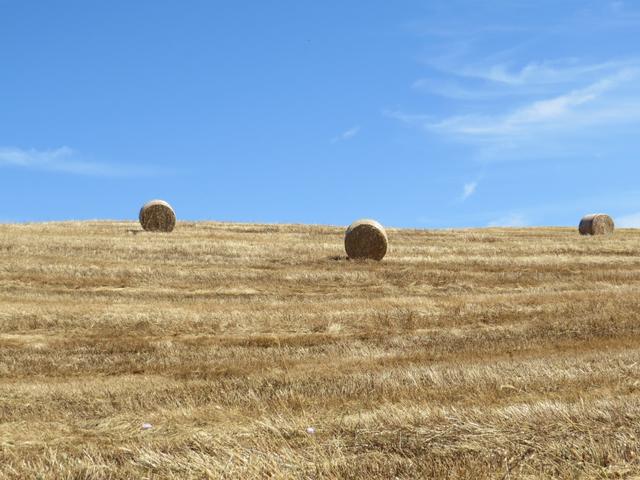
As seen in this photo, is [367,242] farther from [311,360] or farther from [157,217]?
[311,360]

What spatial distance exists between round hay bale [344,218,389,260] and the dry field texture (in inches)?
25.8

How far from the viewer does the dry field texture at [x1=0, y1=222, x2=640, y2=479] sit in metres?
4.83

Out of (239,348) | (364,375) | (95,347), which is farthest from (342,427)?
(95,347)

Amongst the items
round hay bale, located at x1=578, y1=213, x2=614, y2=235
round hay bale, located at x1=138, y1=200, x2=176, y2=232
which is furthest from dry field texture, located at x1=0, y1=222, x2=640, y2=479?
round hay bale, located at x1=578, y1=213, x2=614, y2=235

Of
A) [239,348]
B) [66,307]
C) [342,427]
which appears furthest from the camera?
[66,307]

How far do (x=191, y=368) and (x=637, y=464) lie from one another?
34.1ft

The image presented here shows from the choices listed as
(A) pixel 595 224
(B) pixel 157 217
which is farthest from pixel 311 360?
(A) pixel 595 224

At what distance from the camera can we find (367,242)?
1266 inches

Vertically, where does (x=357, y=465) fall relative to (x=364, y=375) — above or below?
above

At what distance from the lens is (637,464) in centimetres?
449

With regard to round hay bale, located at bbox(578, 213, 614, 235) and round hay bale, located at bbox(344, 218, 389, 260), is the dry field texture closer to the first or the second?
round hay bale, located at bbox(344, 218, 389, 260)

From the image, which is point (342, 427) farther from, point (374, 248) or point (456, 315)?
point (374, 248)

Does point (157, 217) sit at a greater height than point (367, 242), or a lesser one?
greater

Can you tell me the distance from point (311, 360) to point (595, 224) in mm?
38994
